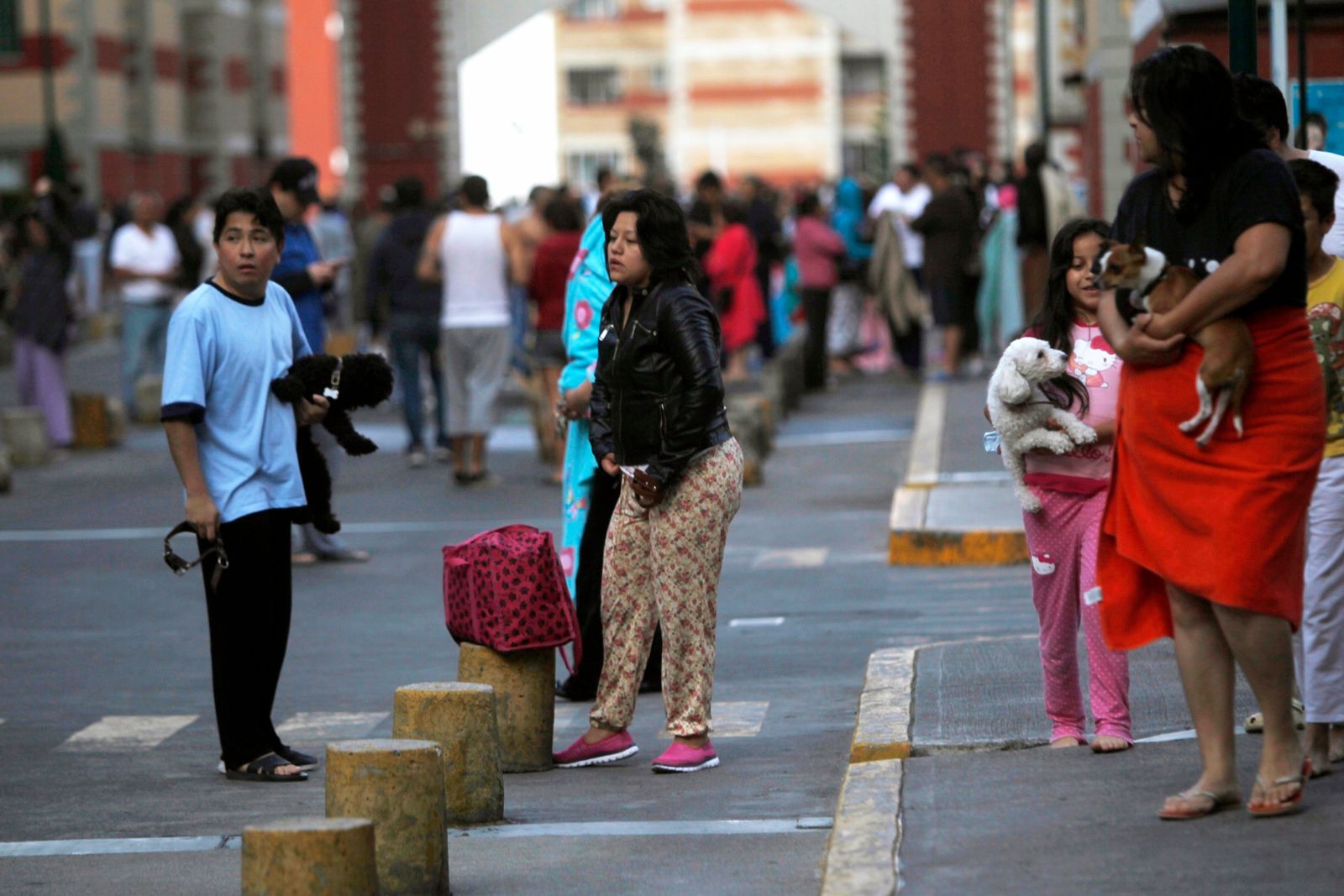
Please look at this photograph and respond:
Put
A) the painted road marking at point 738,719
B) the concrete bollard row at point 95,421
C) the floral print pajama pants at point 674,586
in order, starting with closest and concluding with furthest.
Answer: the floral print pajama pants at point 674,586
the painted road marking at point 738,719
the concrete bollard row at point 95,421

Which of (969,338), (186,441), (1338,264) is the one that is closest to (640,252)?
(186,441)

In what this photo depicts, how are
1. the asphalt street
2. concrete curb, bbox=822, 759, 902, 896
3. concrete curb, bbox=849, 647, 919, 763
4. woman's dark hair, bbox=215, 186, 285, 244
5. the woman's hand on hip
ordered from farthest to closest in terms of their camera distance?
woman's dark hair, bbox=215, 186, 285, 244 < the woman's hand on hip < concrete curb, bbox=849, 647, 919, 763 < the asphalt street < concrete curb, bbox=822, 759, 902, 896

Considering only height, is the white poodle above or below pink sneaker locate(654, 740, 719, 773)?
above

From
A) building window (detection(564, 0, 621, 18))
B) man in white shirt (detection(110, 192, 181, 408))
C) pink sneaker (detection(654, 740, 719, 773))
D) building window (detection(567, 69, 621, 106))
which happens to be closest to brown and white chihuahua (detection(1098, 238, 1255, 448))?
pink sneaker (detection(654, 740, 719, 773))

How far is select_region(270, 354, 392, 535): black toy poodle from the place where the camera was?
758cm

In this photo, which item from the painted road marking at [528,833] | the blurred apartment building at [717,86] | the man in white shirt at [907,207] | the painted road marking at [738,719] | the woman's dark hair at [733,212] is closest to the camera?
the painted road marking at [528,833]

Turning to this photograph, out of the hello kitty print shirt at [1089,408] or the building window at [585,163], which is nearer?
the hello kitty print shirt at [1089,408]

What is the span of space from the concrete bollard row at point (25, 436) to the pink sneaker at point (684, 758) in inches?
474

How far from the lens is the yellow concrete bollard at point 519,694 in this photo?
746 centimetres

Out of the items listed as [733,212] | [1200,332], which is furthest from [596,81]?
[1200,332]

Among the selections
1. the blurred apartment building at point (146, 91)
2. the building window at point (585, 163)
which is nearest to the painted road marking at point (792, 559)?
the blurred apartment building at point (146, 91)

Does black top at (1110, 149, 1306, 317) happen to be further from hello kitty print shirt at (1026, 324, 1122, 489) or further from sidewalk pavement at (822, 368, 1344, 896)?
sidewalk pavement at (822, 368, 1344, 896)

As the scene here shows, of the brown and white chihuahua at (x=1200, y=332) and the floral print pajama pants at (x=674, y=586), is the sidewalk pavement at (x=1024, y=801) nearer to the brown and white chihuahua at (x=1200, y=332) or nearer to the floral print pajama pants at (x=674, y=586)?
the floral print pajama pants at (x=674, y=586)

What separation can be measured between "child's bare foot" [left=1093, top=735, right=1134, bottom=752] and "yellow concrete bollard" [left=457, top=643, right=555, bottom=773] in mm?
1799
